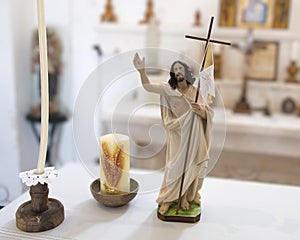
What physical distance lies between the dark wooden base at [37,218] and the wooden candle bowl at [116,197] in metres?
0.10

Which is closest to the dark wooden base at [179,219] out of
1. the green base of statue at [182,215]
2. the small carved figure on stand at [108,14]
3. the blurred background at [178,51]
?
the green base of statue at [182,215]

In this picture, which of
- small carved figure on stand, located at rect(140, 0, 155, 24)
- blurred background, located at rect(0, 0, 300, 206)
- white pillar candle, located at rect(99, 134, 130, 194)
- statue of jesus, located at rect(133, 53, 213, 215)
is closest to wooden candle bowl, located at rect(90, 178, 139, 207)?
white pillar candle, located at rect(99, 134, 130, 194)

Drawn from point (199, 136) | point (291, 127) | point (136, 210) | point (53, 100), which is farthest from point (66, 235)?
point (53, 100)

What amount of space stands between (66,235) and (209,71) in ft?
1.61

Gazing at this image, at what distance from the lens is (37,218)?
2.88 feet

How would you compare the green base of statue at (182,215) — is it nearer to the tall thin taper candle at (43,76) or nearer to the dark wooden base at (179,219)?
the dark wooden base at (179,219)

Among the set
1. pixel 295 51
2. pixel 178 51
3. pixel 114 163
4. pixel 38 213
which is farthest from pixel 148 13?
pixel 38 213

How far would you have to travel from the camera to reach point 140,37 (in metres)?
2.45

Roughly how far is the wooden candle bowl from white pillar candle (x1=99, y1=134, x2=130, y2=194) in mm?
15

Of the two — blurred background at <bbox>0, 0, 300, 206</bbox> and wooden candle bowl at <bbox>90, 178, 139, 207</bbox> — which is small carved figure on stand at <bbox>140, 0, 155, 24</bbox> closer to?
blurred background at <bbox>0, 0, 300, 206</bbox>

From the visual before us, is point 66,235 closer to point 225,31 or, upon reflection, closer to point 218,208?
point 218,208

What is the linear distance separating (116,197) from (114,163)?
87 millimetres

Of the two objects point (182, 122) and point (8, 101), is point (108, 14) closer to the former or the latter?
point (8, 101)

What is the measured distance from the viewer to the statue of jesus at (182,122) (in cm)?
88
